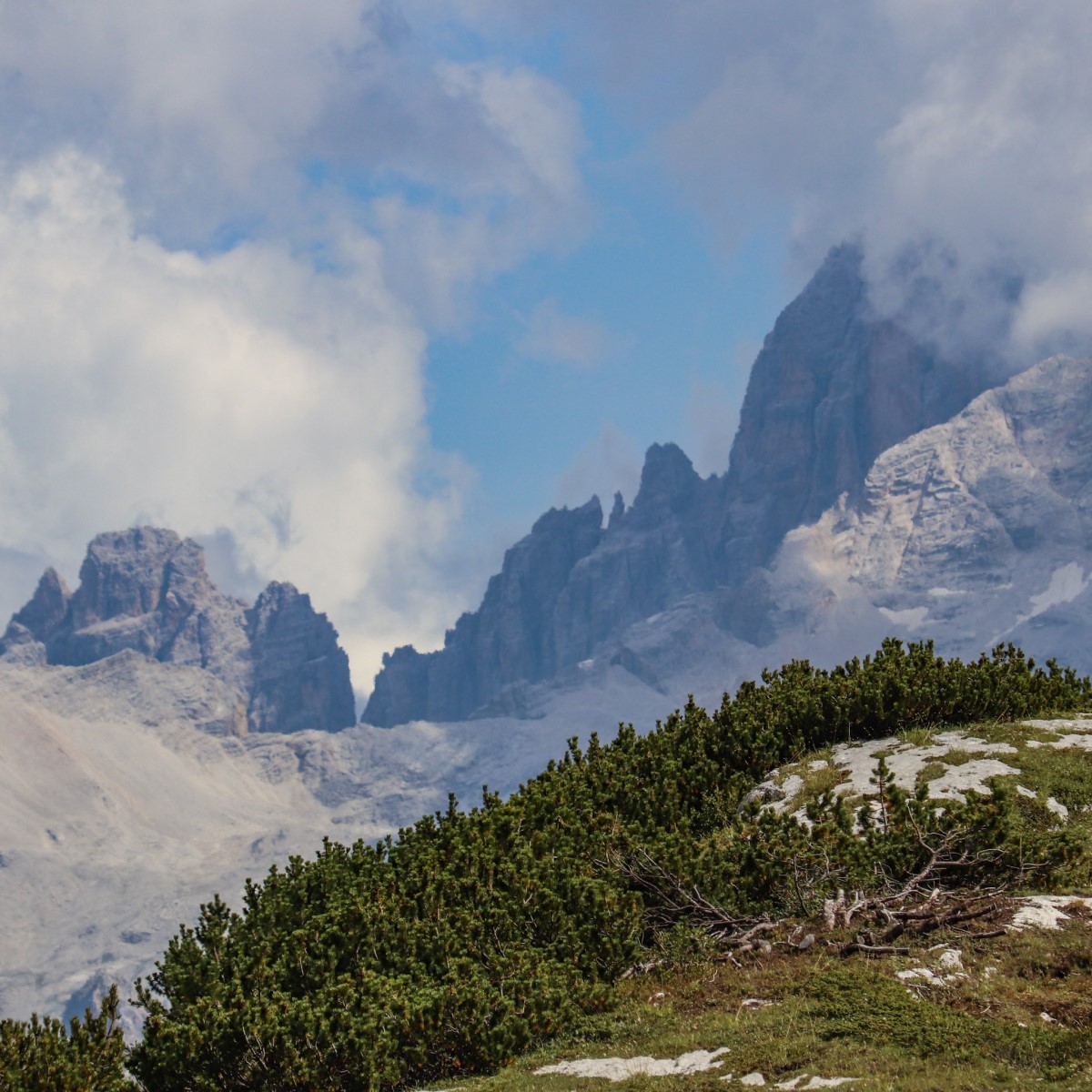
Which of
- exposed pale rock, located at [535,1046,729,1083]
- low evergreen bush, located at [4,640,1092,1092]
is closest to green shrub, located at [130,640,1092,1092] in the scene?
low evergreen bush, located at [4,640,1092,1092]

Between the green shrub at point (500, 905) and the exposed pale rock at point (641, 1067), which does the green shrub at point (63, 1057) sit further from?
the exposed pale rock at point (641, 1067)

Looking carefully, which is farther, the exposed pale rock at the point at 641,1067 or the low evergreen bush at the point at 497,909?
the low evergreen bush at the point at 497,909

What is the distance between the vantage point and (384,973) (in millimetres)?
16109

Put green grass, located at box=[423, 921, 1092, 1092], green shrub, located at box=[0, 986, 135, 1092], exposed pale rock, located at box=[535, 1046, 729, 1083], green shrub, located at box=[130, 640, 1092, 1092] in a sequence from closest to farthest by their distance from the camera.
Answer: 1. green grass, located at box=[423, 921, 1092, 1092]
2. exposed pale rock, located at box=[535, 1046, 729, 1083]
3. green shrub, located at box=[0, 986, 135, 1092]
4. green shrub, located at box=[130, 640, 1092, 1092]

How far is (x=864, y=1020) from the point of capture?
1365cm

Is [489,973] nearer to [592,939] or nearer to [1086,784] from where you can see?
[592,939]

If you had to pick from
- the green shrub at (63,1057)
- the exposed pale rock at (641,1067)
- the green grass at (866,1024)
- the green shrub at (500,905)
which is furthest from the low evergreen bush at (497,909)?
the exposed pale rock at (641,1067)

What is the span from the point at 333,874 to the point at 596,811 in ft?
15.4

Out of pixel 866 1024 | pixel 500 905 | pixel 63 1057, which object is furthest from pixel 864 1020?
pixel 63 1057

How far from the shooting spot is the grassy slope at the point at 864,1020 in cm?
1241

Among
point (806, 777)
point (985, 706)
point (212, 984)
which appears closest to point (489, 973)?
point (212, 984)

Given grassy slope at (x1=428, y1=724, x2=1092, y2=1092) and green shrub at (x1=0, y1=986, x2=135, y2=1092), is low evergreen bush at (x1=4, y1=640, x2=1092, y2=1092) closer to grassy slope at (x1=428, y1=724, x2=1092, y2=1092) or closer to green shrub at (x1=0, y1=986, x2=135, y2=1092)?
green shrub at (x1=0, y1=986, x2=135, y2=1092)

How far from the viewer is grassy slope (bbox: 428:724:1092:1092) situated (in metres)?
12.4

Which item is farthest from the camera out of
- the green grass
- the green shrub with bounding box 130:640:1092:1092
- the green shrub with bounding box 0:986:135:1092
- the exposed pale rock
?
the green shrub with bounding box 130:640:1092:1092
